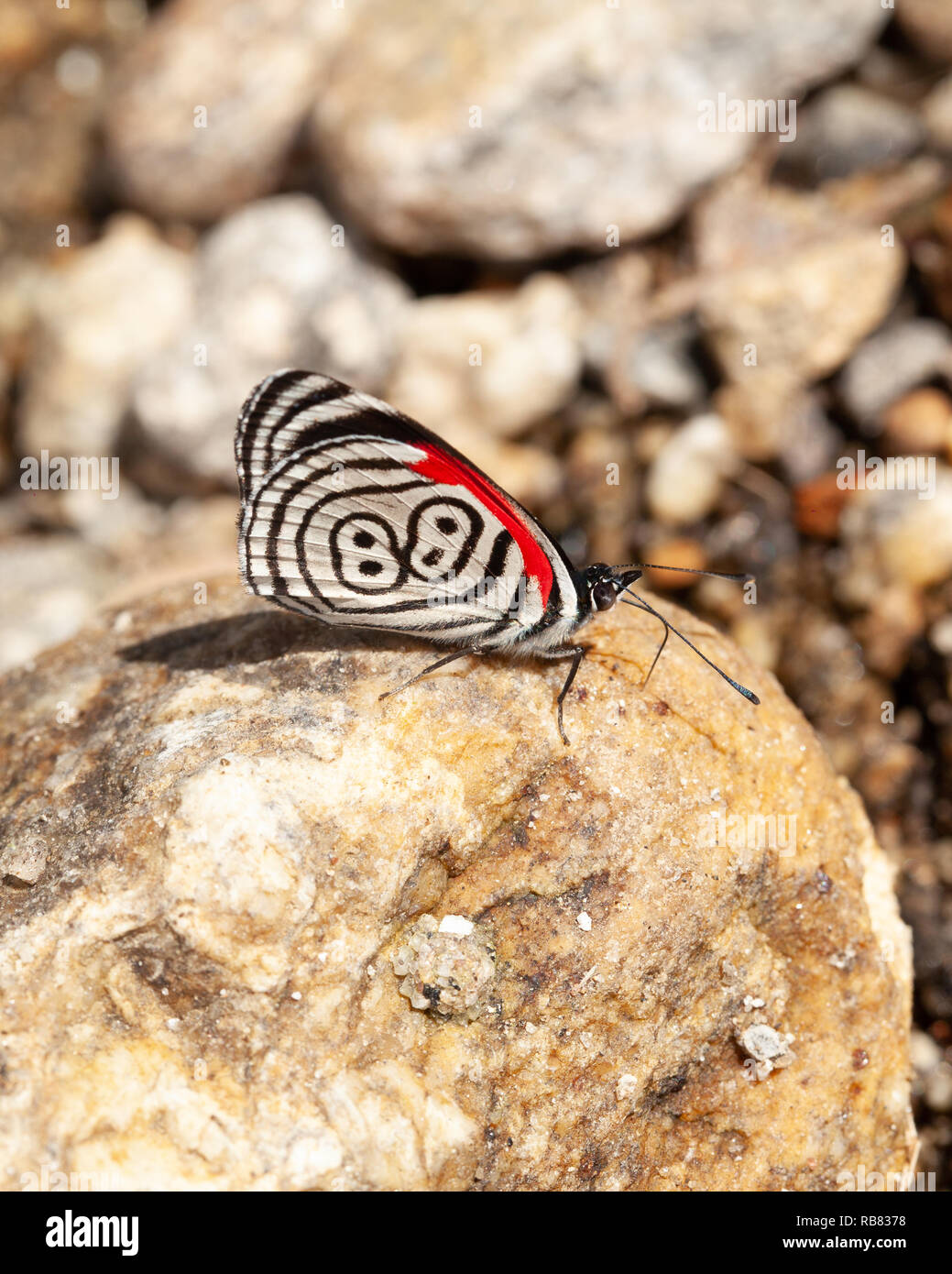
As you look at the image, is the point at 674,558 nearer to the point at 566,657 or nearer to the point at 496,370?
the point at 496,370

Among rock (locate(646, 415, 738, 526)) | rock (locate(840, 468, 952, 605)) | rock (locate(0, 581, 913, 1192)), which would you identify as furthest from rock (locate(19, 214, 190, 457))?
rock (locate(840, 468, 952, 605))

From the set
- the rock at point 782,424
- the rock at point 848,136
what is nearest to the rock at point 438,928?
the rock at point 782,424

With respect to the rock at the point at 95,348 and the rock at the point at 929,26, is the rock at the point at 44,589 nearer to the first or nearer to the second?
the rock at the point at 95,348

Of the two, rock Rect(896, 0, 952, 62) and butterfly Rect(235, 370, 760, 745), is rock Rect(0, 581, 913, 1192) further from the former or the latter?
rock Rect(896, 0, 952, 62)
